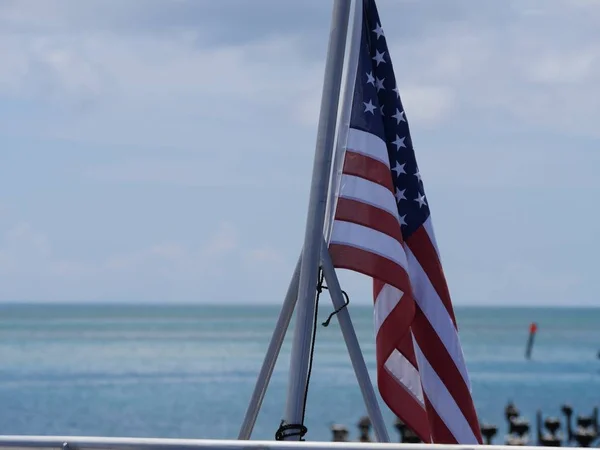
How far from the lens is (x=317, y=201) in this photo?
27.8 feet

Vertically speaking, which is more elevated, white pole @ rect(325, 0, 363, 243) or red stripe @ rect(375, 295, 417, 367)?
white pole @ rect(325, 0, 363, 243)

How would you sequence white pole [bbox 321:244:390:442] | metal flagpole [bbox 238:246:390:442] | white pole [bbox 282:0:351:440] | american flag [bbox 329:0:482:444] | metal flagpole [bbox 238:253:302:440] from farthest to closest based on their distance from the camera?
american flag [bbox 329:0:482:444], metal flagpole [bbox 238:253:302:440], white pole [bbox 282:0:351:440], metal flagpole [bbox 238:246:390:442], white pole [bbox 321:244:390:442]

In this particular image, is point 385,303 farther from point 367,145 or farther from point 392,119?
point 392,119

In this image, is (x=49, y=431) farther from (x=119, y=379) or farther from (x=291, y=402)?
(x=291, y=402)

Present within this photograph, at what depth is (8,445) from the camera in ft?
22.7

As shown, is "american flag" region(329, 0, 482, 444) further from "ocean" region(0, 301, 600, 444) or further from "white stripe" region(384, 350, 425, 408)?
"ocean" region(0, 301, 600, 444)

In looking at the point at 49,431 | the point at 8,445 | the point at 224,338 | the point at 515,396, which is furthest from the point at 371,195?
the point at 224,338

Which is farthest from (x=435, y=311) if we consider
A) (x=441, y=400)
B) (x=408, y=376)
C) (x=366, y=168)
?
(x=366, y=168)

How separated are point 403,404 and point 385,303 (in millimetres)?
704

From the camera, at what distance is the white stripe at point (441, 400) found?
8.81m

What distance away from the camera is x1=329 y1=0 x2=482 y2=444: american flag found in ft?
28.3

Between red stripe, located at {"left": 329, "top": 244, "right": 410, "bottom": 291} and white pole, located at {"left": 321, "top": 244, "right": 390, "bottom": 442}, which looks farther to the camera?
red stripe, located at {"left": 329, "top": 244, "right": 410, "bottom": 291}

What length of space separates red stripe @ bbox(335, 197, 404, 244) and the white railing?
2288mm

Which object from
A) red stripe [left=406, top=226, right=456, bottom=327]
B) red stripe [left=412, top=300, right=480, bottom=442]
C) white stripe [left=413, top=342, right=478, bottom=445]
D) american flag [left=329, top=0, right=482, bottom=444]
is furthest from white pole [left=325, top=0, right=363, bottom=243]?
white stripe [left=413, top=342, right=478, bottom=445]
